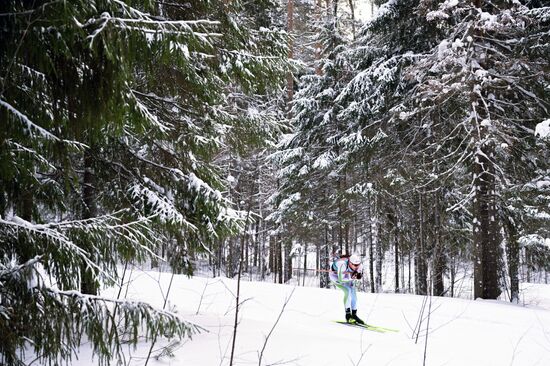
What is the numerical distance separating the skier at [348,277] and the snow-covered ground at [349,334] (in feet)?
1.67

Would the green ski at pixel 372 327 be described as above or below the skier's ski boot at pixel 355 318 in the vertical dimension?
below

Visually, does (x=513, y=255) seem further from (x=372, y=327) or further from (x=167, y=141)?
(x=167, y=141)

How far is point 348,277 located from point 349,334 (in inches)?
74.5

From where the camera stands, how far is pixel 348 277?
892 centimetres

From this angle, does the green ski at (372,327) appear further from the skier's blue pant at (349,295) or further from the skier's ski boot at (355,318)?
the skier's blue pant at (349,295)

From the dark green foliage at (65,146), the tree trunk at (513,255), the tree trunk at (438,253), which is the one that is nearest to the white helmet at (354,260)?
the tree trunk at (438,253)

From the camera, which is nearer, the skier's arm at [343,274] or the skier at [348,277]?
the skier at [348,277]

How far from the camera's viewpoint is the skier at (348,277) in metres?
8.63

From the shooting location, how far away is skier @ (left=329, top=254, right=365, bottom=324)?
8633mm

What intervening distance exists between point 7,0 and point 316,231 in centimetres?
1793

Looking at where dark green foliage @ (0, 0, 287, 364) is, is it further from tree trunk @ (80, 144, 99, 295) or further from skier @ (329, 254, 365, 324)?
skier @ (329, 254, 365, 324)

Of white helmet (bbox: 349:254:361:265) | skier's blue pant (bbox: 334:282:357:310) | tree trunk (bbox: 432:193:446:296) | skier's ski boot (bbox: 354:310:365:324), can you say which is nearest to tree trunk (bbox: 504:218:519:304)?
tree trunk (bbox: 432:193:446:296)

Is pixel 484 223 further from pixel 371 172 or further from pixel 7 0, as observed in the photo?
pixel 7 0

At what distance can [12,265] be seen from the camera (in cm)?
272
